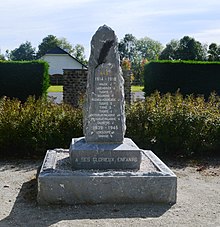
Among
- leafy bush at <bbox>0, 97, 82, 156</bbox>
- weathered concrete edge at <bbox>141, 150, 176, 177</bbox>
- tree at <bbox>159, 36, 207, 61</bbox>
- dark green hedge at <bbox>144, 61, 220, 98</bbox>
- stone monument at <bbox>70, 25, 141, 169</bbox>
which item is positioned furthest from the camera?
tree at <bbox>159, 36, 207, 61</bbox>

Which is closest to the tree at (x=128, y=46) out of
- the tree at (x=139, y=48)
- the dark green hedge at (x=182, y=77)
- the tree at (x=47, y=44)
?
the tree at (x=139, y=48)

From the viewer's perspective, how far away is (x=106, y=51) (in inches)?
228

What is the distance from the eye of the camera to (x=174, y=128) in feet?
26.6

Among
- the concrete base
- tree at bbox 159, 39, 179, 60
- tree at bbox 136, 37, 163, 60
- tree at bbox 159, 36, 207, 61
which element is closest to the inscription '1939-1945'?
the concrete base

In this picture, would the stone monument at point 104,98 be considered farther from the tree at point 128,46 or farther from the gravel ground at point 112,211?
the tree at point 128,46

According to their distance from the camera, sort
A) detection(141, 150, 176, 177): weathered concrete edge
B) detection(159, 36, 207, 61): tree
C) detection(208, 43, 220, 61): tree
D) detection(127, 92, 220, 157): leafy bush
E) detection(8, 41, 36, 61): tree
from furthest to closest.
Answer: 1. detection(8, 41, 36, 61): tree
2. detection(159, 36, 207, 61): tree
3. detection(208, 43, 220, 61): tree
4. detection(127, 92, 220, 157): leafy bush
5. detection(141, 150, 176, 177): weathered concrete edge

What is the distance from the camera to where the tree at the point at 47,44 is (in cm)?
7162


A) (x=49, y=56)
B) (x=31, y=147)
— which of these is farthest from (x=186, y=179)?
Answer: (x=49, y=56)

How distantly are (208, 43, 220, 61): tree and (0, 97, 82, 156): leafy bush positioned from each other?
4264cm

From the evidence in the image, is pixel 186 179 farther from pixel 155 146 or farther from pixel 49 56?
pixel 49 56

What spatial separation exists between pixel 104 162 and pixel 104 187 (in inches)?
22.7

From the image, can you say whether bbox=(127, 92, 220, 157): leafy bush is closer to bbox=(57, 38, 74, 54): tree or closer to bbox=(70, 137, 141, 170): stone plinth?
bbox=(70, 137, 141, 170): stone plinth

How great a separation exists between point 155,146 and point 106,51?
3080 mm

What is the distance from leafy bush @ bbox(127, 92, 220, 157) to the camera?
318 inches
